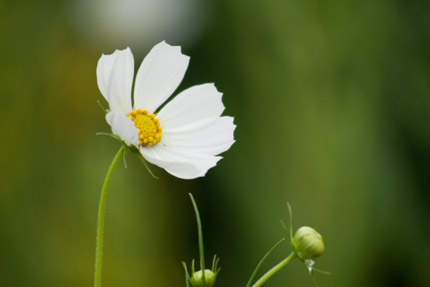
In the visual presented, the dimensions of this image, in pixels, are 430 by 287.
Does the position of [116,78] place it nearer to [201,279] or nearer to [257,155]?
[201,279]

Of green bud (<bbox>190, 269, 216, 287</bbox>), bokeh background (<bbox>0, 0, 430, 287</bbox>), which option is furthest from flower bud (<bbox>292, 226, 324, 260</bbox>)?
bokeh background (<bbox>0, 0, 430, 287</bbox>)

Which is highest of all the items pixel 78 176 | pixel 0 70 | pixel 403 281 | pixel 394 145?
pixel 0 70

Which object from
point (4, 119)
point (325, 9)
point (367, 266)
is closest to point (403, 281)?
point (367, 266)

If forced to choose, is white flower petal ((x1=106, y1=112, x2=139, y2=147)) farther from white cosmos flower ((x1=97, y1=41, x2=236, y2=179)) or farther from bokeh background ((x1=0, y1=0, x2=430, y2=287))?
bokeh background ((x1=0, y1=0, x2=430, y2=287))

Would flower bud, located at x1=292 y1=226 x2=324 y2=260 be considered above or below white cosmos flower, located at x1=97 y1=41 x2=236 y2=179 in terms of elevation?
below

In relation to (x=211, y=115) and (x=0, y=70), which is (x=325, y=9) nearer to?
(x=0, y=70)

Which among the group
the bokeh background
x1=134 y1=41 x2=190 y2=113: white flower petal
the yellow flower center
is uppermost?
x1=134 y1=41 x2=190 y2=113: white flower petal

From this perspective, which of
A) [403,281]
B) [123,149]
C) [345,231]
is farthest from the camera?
[403,281]
